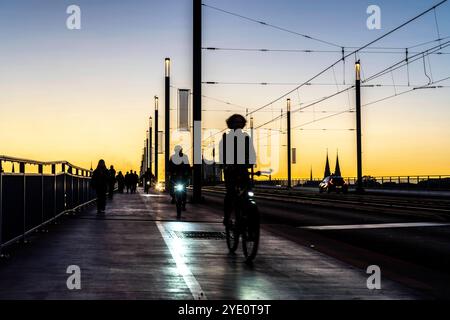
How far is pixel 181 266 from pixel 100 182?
40.6ft

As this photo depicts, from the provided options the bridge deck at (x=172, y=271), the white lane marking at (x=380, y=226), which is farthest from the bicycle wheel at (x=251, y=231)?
the white lane marking at (x=380, y=226)

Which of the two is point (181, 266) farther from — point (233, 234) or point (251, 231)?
point (233, 234)

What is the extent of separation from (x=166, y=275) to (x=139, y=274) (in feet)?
1.04

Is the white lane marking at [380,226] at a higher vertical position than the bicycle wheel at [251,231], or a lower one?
lower

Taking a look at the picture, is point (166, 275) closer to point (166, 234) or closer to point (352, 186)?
point (166, 234)

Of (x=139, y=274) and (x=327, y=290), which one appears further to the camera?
(x=139, y=274)

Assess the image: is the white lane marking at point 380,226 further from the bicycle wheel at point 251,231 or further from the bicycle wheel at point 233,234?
the bicycle wheel at point 251,231

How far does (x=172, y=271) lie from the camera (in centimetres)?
828

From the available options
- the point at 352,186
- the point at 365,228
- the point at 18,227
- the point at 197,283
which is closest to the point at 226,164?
the point at 197,283

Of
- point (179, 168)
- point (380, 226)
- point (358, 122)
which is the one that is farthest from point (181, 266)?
point (358, 122)

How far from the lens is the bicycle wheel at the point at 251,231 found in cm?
907

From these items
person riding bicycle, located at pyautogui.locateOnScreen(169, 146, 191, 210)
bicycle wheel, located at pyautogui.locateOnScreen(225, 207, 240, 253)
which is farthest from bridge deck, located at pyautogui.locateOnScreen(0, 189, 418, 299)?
person riding bicycle, located at pyautogui.locateOnScreen(169, 146, 191, 210)

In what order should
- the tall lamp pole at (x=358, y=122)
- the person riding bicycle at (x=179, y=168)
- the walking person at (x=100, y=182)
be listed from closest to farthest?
1. the person riding bicycle at (x=179, y=168)
2. the walking person at (x=100, y=182)
3. the tall lamp pole at (x=358, y=122)

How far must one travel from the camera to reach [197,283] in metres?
7.40
